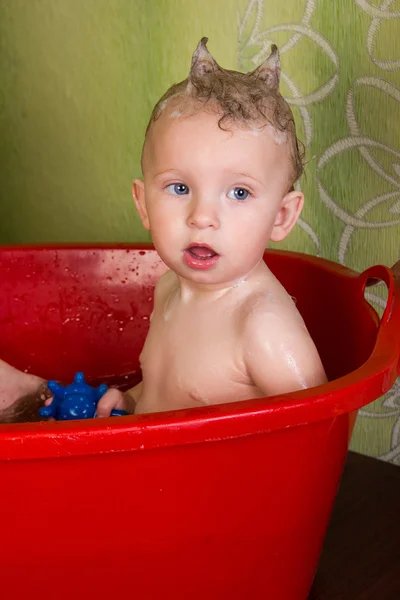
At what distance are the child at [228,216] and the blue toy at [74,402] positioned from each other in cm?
16

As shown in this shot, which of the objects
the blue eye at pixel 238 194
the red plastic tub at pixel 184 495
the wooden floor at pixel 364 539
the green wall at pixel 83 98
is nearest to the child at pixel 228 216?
the blue eye at pixel 238 194

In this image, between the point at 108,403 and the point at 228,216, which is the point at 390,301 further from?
the point at 108,403

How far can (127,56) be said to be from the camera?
4.10 ft

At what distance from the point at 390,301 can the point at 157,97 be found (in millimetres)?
632

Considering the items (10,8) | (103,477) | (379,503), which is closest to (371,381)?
(103,477)

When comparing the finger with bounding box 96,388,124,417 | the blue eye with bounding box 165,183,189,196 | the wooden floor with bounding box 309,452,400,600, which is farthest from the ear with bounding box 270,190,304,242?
the wooden floor with bounding box 309,452,400,600

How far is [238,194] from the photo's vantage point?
70cm

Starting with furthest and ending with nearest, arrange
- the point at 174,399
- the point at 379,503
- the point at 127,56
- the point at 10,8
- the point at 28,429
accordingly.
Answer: the point at 10,8, the point at 127,56, the point at 379,503, the point at 174,399, the point at 28,429

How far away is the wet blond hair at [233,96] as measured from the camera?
0.69m

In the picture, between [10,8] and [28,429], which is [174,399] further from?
[10,8]

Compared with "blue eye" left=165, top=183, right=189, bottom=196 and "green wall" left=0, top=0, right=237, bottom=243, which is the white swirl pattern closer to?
"green wall" left=0, top=0, right=237, bottom=243

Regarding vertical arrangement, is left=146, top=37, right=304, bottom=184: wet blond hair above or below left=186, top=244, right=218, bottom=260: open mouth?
above

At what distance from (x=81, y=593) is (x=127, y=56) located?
2.93 feet

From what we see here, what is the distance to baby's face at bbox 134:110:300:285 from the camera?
2.24 feet
